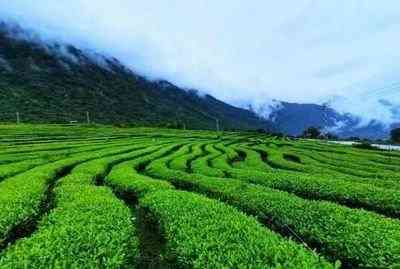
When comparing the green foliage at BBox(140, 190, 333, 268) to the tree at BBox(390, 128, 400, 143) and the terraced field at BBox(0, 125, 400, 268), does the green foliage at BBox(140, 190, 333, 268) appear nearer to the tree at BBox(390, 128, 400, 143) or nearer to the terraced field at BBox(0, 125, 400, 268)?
the terraced field at BBox(0, 125, 400, 268)

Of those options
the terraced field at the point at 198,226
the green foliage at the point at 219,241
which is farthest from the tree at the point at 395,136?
the green foliage at the point at 219,241

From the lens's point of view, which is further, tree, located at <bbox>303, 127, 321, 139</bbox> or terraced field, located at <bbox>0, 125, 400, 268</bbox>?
tree, located at <bbox>303, 127, 321, 139</bbox>

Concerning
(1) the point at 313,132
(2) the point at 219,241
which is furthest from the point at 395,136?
(2) the point at 219,241

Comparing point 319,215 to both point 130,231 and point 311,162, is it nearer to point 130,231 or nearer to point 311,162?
point 130,231

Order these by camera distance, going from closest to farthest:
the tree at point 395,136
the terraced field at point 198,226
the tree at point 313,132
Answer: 1. the terraced field at point 198,226
2. the tree at point 395,136
3. the tree at point 313,132

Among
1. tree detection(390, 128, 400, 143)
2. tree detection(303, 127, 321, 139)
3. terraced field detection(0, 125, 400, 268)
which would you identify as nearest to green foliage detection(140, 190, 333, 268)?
terraced field detection(0, 125, 400, 268)

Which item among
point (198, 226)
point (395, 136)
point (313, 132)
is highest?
point (198, 226)

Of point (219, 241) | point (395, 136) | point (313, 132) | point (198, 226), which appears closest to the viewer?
point (219, 241)

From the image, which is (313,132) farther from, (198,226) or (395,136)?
(198,226)

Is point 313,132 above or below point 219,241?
below

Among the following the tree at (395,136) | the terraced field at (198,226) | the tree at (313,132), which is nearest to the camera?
the terraced field at (198,226)

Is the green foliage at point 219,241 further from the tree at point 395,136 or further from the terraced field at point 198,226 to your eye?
the tree at point 395,136

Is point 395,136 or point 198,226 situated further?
point 395,136

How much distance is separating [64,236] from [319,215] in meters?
9.41
